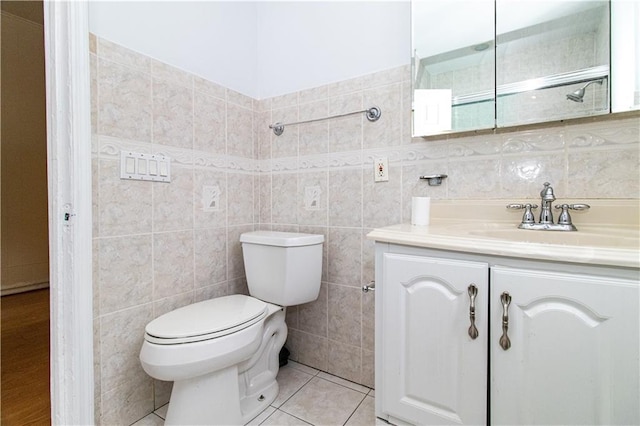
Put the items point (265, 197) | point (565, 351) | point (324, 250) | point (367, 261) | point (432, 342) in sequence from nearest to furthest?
point (565, 351) < point (432, 342) < point (367, 261) < point (324, 250) < point (265, 197)

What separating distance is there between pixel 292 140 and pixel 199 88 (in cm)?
53

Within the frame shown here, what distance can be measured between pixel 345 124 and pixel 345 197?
14.7 inches

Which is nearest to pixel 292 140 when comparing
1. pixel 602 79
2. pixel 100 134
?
pixel 100 134

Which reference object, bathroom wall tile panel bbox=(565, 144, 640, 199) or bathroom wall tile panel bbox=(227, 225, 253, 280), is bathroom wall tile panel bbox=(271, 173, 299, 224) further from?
bathroom wall tile panel bbox=(565, 144, 640, 199)

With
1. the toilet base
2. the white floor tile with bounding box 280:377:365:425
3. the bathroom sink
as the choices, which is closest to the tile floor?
the white floor tile with bounding box 280:377:365:425

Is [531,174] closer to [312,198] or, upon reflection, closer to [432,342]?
[432,342]

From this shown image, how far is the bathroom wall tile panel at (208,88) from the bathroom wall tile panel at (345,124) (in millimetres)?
588

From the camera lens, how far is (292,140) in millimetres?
1611

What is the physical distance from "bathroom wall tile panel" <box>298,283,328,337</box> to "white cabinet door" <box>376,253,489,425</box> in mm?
605

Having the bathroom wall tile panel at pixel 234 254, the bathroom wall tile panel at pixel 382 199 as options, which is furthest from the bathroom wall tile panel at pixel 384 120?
the bathroom wall tile panel at pixel 234 254

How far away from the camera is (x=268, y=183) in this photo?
1701 mm

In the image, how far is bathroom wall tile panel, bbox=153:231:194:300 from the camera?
1230 mm

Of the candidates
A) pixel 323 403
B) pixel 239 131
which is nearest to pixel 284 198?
pixel 239 131

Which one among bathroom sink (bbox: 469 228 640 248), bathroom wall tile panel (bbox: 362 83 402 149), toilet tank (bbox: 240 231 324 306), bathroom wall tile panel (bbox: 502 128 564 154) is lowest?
toilet tank (bbox: 240 231 324 306)
